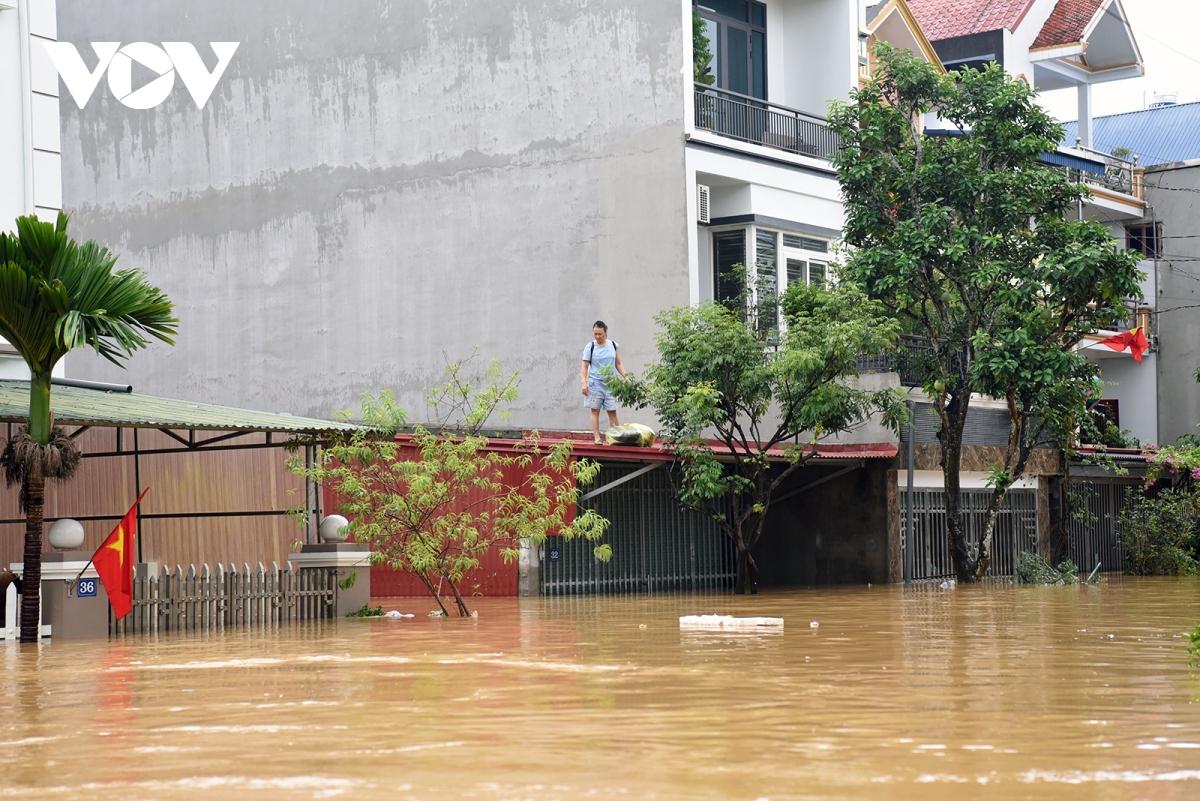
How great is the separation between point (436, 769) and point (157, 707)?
2.98 metres

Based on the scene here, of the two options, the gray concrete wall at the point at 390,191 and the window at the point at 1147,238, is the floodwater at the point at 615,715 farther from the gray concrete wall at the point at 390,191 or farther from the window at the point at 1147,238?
the window at the point at 1147,238

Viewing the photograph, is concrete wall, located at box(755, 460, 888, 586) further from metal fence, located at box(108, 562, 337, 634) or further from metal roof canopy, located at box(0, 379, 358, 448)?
metal roof canopy, located at box(0, 379, 358, 448)

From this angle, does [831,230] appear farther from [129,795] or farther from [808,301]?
[129,795]

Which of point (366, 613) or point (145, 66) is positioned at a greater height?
point (145, 66)

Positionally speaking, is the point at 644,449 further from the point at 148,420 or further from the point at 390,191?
the point at 390,191

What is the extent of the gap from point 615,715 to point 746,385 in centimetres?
1370

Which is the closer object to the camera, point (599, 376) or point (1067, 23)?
point (599, 376)

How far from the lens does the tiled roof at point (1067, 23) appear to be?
1414 inches

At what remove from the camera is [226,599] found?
16.1m

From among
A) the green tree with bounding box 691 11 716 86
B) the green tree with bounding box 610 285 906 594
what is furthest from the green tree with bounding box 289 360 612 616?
the green tree with bounding box 691 11 716 86

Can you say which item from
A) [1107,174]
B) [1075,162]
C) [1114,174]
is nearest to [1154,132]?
[1114,174]

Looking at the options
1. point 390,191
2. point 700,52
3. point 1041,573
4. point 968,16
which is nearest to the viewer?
point 1041,573

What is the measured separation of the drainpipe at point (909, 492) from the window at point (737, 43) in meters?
7.04

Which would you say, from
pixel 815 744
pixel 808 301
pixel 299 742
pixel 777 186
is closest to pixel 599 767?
pixel 815 744
